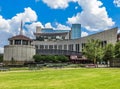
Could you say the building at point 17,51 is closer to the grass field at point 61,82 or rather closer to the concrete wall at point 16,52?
the concrete wall at point 16,52

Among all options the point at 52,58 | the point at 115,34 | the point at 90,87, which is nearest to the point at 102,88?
the point at 90,87

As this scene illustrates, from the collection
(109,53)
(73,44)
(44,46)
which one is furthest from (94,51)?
(44,46)

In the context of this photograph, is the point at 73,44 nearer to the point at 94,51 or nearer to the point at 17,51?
the point at 17,51

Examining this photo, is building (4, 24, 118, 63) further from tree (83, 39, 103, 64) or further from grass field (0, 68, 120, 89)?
grass field (0, 68, 120, 89)

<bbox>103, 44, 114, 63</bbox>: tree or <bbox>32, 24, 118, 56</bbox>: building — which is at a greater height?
<bbox>32, 24, 118, 56</bbox>: building

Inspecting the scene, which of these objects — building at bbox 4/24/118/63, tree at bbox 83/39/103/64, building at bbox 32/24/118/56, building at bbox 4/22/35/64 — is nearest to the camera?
tree at bbox 83/39/103/64

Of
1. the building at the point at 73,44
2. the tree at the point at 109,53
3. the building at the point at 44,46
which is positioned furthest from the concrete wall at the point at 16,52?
the tree at the point at 109,53

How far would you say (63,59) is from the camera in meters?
130

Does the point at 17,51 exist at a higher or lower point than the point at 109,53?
higher

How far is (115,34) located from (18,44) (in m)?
51.1

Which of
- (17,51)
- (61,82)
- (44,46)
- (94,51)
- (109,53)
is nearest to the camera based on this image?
(61,82)

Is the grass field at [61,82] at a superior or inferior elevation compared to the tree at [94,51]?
inferior

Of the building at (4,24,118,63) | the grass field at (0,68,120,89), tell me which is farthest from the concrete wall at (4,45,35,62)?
the grass field at (0,68,120,89)

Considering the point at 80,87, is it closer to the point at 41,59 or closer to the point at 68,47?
the point at 41,59
